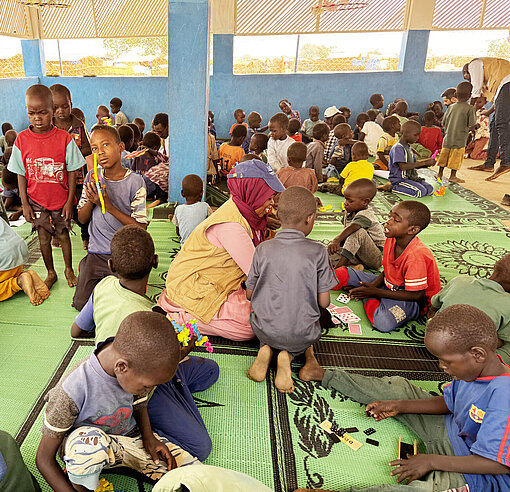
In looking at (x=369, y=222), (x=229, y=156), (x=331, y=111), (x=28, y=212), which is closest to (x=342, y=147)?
(x=229, y=156)

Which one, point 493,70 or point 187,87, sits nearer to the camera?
point 187,87

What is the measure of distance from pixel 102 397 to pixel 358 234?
2468 millimetres

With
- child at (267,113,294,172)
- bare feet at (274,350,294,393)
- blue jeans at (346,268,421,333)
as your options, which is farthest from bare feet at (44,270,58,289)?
child at (267,113,294,172)

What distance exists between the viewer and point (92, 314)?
1.95 m

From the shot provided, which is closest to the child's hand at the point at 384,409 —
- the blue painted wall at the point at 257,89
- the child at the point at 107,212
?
the child at the point at 107,212

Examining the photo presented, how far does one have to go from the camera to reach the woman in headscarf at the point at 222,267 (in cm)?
250

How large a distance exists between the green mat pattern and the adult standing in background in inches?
121

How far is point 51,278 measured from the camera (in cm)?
313

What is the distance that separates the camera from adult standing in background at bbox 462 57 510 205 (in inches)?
219

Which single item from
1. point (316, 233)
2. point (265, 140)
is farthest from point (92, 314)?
point (265, 140)

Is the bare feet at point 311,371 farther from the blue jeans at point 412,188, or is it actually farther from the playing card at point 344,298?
the blue jeans at point 412,188

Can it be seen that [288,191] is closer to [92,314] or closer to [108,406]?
[92,314]

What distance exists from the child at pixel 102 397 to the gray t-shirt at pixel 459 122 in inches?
247

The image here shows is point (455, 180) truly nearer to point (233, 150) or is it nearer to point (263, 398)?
point (233, 150)
